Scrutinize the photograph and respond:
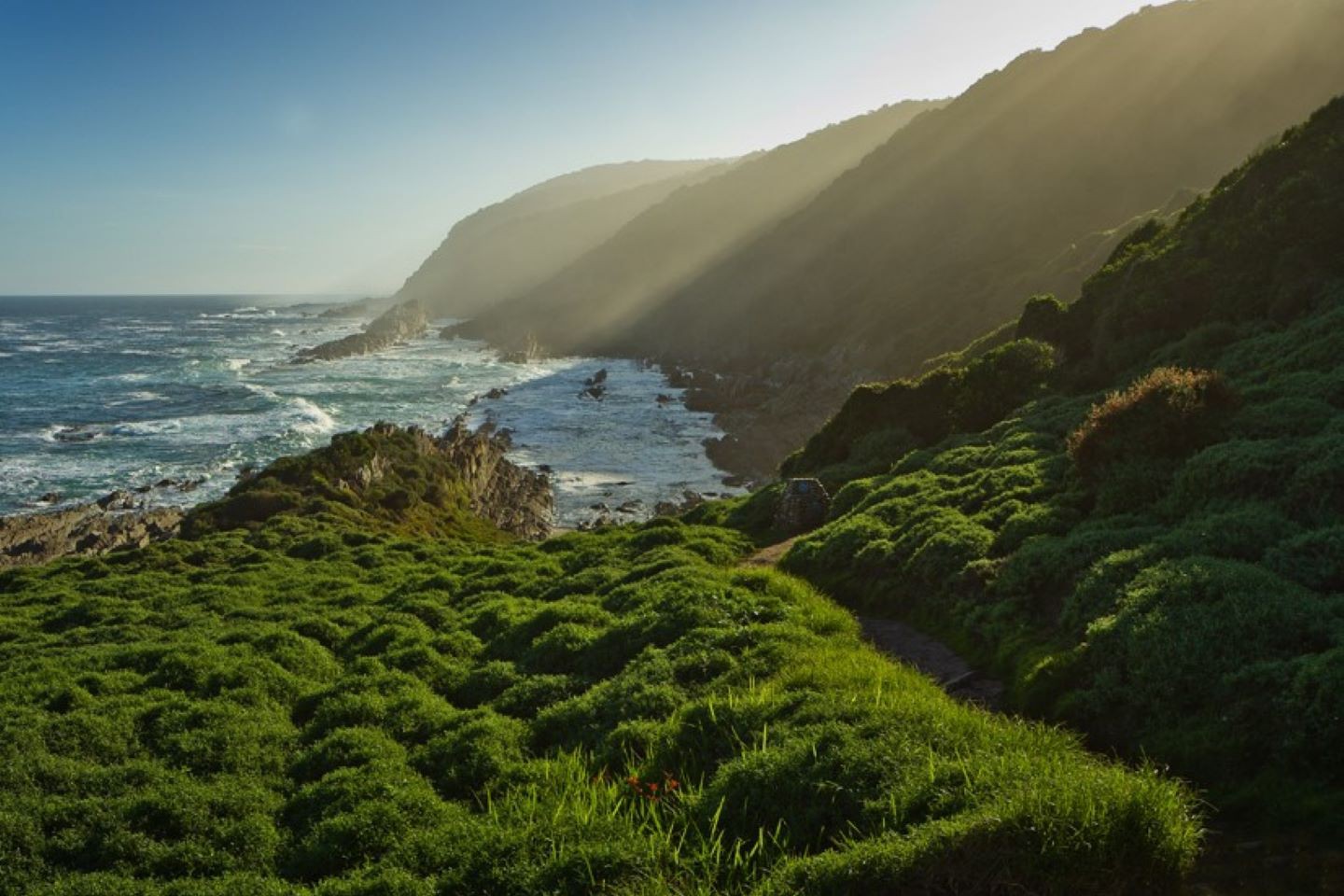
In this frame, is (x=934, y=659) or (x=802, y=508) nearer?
(x=934, y=659)

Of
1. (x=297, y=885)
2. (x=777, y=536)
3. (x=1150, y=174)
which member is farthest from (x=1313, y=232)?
(x=1150, y=174)

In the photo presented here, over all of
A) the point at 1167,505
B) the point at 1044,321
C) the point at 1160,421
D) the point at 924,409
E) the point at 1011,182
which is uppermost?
the point at 1011,182

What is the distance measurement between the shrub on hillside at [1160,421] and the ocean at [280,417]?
1332 inches

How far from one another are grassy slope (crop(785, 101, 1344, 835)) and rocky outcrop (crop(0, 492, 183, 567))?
3771 cm

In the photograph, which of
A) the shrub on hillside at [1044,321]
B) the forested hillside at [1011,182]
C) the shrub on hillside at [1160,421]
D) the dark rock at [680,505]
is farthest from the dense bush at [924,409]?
the forested hillside at [1011,182]

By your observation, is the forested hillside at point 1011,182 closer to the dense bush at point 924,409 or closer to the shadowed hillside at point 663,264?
the shadowed hillside at point 663,264

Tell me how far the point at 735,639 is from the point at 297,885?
785 cm

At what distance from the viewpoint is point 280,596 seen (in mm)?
25578

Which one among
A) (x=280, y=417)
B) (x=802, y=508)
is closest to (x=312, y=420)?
(x=280, y=417)

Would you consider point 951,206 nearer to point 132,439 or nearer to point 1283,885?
point 132,439

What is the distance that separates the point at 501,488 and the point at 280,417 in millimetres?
37865

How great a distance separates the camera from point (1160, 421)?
1784 centimetres

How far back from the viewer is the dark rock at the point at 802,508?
28.5m

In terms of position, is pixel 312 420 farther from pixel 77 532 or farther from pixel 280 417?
pixel 77 532
